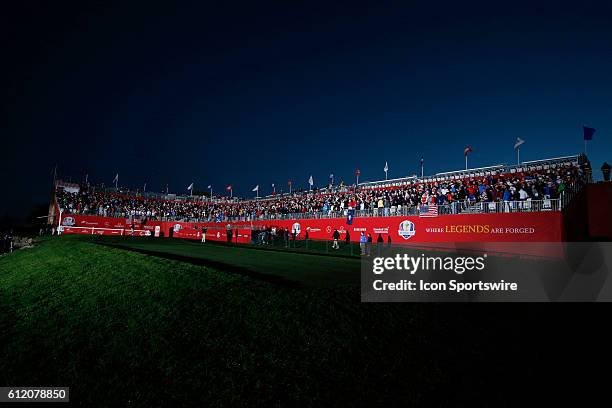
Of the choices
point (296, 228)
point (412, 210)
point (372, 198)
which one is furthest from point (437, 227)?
→ point (296, 228)

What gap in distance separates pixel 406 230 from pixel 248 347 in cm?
2514

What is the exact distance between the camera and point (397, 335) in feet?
21.0

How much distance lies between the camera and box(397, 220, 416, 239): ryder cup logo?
29.1 meters

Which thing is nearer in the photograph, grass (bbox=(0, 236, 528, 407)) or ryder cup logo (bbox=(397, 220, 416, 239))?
grass (bbox=(0, 236, 528, 407))

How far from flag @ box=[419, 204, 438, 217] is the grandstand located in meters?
0.07

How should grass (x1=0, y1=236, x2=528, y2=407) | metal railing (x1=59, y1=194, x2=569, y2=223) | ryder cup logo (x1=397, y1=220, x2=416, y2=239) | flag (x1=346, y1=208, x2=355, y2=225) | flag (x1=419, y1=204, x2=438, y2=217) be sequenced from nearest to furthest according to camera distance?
grass (x1=0, y1=236, x2=528, y2=407)
metal railing (x1=59, y1=194, x2=569, y2=223)
flag (x1=419, y1=204, x2=438, y2=217)
ryder cup logo (x1=397, y1=220, x2=416, y2=239)
flag (x1=346, y1=208, x2=355, y2=225)

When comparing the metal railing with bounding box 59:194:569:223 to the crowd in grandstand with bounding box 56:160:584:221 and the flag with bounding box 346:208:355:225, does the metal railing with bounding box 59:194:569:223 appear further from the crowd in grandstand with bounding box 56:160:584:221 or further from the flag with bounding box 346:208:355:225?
the flag with bounding box 346:208:355:225

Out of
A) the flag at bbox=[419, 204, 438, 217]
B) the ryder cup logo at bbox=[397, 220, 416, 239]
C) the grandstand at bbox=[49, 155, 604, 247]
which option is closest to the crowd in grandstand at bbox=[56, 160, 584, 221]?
the grandstand at bbox=[49, 155, 604, 247]

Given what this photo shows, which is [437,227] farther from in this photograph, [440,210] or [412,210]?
[412,210]

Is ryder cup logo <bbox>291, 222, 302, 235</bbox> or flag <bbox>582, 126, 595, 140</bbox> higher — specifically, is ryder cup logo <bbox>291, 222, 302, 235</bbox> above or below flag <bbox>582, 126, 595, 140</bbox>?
below

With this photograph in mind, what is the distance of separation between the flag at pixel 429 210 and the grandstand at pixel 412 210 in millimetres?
75

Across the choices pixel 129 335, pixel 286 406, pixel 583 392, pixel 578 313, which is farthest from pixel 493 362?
pixel 129 335

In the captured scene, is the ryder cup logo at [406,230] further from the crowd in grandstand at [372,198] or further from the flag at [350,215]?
the flag at [350,215]

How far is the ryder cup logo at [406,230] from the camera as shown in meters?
29.1
